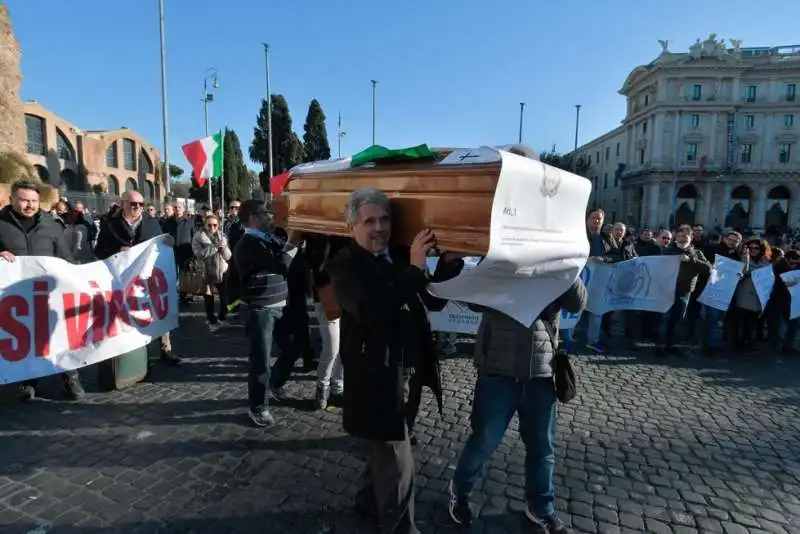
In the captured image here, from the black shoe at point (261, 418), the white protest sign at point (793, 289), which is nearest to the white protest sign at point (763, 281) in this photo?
the white protest sign at point (793, 289)

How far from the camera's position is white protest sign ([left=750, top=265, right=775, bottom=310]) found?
7145 millimetres

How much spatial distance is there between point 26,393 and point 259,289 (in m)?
2.71

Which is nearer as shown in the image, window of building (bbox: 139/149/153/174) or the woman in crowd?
the woman in crowd

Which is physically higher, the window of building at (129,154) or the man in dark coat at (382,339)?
the window of building at (129,154)

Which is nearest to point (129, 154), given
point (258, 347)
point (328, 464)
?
point (258, 347)

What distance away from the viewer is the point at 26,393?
4.56m

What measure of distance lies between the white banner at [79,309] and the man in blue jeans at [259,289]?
1597mm

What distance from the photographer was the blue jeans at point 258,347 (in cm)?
402

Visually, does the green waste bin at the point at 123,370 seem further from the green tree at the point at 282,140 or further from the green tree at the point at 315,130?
the green tree at the point at 315,130

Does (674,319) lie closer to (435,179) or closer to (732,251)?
(732,251)

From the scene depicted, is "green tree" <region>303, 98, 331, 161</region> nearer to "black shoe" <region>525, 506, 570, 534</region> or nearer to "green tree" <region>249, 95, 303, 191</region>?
"green tree" <region>249, 95, 303, 191</region>

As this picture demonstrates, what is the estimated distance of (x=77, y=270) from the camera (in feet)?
15.2

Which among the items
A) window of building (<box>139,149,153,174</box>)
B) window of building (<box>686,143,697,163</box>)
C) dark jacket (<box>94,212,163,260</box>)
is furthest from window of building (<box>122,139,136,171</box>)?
window of building (<box>686,143,697,163</box>)

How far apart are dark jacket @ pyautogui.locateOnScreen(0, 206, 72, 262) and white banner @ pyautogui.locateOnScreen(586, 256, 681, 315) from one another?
21.8 feet
